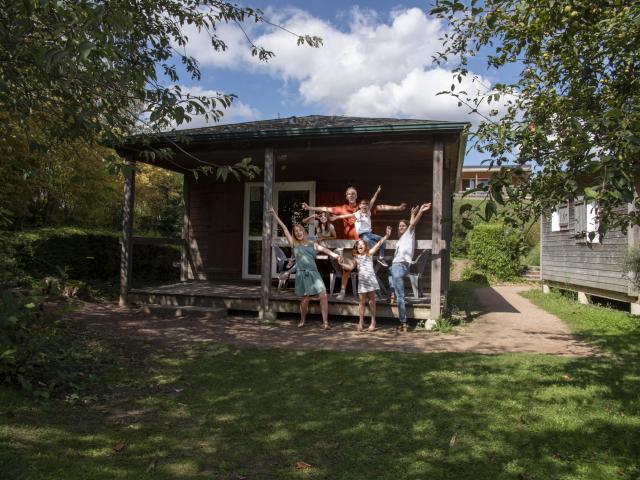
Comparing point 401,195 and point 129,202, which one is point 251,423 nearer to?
point 129,202

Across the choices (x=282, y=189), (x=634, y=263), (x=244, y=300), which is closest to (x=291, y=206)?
(x=282, y=189)

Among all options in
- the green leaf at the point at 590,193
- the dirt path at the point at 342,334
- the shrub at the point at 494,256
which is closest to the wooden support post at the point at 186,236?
the dirt path at the point at 342,334

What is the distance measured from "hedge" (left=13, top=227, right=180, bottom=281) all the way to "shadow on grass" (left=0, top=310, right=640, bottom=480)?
4.55m

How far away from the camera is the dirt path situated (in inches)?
239

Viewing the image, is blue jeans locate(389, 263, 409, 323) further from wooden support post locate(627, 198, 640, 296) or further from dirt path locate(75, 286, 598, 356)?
wooden support post locate(627, 198, 640, 296)

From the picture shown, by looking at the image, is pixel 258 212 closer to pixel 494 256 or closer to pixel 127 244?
pixel 127 244

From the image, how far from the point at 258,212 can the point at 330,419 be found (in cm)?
775

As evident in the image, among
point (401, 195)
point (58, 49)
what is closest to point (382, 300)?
point (401, 195)

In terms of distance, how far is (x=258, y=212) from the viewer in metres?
11.0

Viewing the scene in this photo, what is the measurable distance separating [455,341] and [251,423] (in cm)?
364

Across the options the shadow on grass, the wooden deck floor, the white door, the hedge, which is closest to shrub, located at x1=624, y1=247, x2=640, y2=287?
the wooden deck floor

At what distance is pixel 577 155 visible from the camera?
9.29ft

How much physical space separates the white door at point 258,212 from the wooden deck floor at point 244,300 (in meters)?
1.38

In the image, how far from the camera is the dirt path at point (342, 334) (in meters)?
6.06
